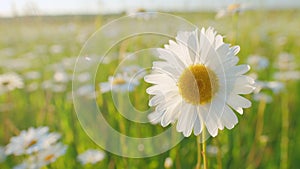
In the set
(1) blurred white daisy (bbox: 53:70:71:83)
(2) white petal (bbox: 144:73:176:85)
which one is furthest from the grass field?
(2) white petal (bbox: 144:73:176:85)

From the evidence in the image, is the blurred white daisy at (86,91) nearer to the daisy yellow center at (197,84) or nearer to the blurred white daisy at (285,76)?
the blurred white daisy at (285,76)

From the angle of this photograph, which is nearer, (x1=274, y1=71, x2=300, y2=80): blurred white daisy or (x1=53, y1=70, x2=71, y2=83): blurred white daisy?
(x1=274, y1=71, x2=300, y2=80): blurred white daisy

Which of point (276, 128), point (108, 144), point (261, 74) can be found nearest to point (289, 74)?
point (261, 74)

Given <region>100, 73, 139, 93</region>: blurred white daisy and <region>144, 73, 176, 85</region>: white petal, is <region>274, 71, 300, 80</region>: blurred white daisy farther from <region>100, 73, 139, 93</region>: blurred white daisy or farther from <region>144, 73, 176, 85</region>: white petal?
<region>144, 73, 176, 85</region>: white petal

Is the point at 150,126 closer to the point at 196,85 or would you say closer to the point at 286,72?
the point at 196,85

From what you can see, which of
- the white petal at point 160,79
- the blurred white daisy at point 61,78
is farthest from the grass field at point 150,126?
the white petal at point 160,79

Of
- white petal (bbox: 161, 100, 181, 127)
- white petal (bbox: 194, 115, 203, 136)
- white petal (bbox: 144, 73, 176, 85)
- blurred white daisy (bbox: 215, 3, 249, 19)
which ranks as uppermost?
blurred white daisy (bbox: 215, 3, 249, 19)

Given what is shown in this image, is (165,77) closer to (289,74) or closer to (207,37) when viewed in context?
(207,37)

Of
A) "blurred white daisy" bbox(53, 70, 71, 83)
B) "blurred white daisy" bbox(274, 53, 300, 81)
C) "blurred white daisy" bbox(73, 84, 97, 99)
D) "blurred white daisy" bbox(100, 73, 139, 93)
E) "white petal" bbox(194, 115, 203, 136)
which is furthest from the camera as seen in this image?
"blurred white daisy" bbox(53, 70, 71, 83)
